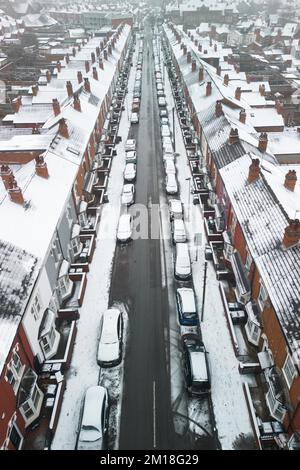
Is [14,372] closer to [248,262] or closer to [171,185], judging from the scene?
[248,262]

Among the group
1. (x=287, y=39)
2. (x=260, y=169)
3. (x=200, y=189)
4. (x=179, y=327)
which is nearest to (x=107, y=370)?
(x=179, y=327)

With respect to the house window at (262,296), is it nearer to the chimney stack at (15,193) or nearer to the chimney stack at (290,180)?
the chimney stack at (290,180)

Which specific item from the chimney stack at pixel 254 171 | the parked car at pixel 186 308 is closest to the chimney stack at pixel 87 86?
the chimney stack at pixel 254 171

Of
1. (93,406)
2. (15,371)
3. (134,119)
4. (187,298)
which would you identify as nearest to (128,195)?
(187,298)

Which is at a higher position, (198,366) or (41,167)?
(41,167)

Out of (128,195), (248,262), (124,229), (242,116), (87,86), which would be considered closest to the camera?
(248,262)

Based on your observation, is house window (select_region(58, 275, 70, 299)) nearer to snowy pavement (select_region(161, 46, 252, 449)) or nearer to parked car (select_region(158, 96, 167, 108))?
snowy pavement (select_region(161, 46, 252, 449))

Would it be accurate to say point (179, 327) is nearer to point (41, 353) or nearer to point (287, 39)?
point (41, 353)
